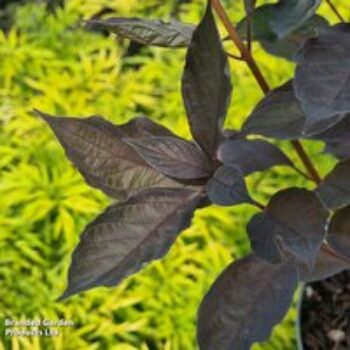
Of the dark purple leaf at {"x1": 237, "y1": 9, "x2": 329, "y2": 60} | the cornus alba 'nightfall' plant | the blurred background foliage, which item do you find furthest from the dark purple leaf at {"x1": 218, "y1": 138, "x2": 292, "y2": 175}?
the blurred background foliage

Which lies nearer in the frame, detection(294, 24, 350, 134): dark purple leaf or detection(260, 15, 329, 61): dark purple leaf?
detection(294, 24, 350, 134): dark purple leaf

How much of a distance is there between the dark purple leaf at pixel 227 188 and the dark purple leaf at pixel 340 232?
19 cm

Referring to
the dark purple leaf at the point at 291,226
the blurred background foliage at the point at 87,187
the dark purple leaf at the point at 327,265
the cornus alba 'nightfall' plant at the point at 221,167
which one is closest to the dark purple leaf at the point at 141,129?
the cornus alba 'nightfall' plant at the point at 221,167

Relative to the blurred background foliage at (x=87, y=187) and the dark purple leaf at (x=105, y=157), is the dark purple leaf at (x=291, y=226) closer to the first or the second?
the dark purple leaf at (x=105, y=157)

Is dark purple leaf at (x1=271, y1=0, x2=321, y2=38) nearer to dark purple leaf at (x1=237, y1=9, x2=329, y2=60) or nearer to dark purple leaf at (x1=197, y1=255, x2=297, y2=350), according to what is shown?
dark purple leaf at (x1=237, y1=9, x2=329, y2=60)

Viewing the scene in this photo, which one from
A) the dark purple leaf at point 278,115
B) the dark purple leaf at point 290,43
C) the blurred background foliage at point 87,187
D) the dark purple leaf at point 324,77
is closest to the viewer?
the dark purple leaf at point 324,77

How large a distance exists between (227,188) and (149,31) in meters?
0.18

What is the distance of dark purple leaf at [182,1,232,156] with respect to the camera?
26.6 inches

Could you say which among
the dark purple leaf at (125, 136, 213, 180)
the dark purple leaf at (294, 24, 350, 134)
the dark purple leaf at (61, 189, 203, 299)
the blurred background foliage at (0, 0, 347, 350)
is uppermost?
the dark purple leaf at (294, 24, 350, 134)

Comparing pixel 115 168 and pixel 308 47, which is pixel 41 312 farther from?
pixel 308 47

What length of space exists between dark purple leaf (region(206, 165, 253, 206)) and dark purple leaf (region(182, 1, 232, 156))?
0.05m

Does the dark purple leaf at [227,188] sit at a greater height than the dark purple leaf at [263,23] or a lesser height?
lesser

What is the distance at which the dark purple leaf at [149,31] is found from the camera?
2.48 ft

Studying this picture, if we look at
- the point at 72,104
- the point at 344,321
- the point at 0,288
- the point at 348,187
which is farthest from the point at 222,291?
the point at 72,104
